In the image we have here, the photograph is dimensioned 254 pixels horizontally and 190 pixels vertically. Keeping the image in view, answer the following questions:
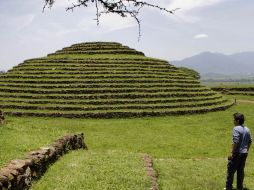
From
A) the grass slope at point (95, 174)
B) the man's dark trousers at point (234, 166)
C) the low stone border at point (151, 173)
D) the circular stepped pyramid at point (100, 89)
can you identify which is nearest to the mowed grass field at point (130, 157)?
the grass slope at point (95, 174)

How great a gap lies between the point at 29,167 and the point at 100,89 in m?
28.0

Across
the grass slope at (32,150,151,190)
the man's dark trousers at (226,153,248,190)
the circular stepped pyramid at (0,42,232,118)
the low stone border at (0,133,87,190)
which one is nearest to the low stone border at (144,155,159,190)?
the grass slope at (32,150,151,190)

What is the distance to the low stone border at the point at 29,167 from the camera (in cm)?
829

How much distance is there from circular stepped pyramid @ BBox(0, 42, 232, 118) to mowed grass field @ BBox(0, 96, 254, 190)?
658cm

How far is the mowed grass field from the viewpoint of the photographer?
33.7 feet

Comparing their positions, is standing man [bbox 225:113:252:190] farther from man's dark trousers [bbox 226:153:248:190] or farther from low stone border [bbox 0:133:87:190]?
low stone border [bbox 0:133:87:190]

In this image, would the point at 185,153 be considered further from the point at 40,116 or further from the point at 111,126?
the point at 40,116

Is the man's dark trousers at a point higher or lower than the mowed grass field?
higher

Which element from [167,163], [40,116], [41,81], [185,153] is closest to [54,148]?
[167,163]

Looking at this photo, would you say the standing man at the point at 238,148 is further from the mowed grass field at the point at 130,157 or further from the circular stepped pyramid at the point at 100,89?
the circular stepped pyramid at the point at 100,89

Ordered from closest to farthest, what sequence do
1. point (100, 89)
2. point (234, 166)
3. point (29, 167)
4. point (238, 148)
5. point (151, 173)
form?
point (29, 167) → point (238, 148) → point (234, 166) → point (151, 173) → point (100, 89)

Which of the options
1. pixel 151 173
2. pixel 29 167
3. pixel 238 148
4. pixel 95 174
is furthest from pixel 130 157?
pixel 29 167

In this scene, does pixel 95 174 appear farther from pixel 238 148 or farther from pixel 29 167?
pixel 238 148

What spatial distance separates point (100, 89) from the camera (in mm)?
37562
